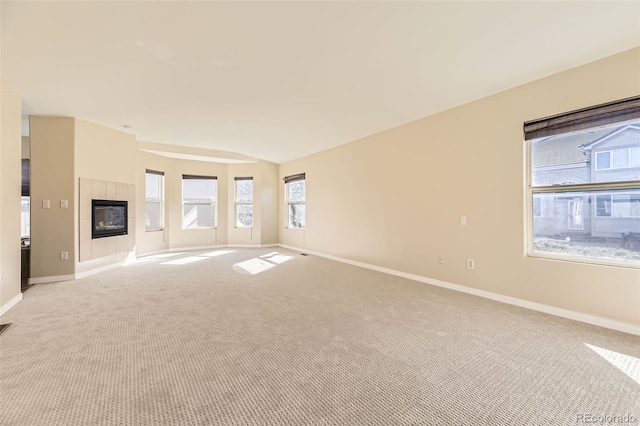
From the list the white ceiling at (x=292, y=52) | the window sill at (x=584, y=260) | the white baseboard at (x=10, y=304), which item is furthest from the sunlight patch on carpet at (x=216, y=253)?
the window sill at (x=584, y=260)

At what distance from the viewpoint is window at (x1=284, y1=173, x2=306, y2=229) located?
7.59 m

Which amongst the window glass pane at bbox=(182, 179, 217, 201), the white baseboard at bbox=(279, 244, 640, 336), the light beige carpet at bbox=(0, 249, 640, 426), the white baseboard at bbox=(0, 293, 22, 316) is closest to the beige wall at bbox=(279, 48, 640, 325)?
the white baseboard at bbox=(279, 244, 640, 336)

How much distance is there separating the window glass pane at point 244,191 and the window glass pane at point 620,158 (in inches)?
294

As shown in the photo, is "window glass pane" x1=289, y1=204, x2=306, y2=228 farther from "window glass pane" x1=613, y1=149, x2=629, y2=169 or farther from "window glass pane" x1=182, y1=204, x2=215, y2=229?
"window glass pane" x1=613, y1=149, x2=629, y2=169

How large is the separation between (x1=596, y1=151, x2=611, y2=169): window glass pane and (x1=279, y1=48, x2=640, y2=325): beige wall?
1.76ft

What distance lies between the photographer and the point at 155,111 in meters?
4.26

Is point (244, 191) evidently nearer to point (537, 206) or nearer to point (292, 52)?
point (292, 52)

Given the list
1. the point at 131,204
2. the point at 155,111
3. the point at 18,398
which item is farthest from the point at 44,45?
the point at 131,204

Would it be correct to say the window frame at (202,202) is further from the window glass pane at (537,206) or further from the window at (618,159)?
the window at (618,159)

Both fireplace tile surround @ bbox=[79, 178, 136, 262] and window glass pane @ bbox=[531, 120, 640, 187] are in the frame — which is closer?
window glass pane @ bbox=[531, 120, 640, 187]

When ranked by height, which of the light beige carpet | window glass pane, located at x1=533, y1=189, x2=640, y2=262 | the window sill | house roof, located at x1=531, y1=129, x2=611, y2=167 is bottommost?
the light beige carpet

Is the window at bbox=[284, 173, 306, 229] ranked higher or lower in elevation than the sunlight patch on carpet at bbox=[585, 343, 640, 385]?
higher

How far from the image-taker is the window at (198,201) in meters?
7.75

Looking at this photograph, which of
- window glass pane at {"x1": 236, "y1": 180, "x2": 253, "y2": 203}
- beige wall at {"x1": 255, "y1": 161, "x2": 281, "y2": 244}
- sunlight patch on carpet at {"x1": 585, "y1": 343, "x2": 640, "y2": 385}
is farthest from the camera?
window glass pane at {"x1": 236, "y1": 180, "x2": 253, "y2": 203}
